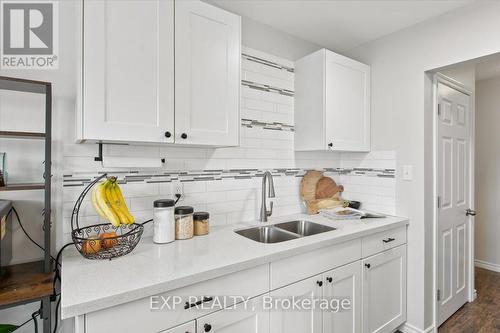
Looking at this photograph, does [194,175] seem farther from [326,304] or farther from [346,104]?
[346,104]

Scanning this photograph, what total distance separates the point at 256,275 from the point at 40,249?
109 centimetres

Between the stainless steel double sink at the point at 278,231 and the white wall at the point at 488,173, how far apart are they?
2.90m

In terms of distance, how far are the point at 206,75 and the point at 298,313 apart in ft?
4.65

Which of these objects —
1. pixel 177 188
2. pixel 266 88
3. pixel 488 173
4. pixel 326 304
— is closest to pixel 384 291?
pixel 326 304

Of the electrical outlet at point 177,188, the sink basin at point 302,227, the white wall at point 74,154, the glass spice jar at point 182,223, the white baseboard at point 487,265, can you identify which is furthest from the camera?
the white baseboard at point 487,265

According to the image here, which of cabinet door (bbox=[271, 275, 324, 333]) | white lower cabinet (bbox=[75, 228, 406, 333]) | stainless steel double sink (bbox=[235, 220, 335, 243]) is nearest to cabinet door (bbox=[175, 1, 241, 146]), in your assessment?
stainless steel double sink (bbox=[235, 220, 335, 243])

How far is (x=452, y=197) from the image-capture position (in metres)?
2.41

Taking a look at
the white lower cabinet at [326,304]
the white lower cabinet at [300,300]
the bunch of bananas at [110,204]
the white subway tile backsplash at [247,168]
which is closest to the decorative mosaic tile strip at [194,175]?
the white subway tile backsplash at [247,168]

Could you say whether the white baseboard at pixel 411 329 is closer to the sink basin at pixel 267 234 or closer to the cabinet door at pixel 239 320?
the sink basin at pixel 267 234

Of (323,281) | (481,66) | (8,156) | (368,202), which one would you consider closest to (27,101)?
(8,156)

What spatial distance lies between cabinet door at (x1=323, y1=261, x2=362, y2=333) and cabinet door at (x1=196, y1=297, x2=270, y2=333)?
474mm

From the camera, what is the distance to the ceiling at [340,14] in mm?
1884

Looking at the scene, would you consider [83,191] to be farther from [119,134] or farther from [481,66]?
[481,66]

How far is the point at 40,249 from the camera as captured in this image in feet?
4.45
